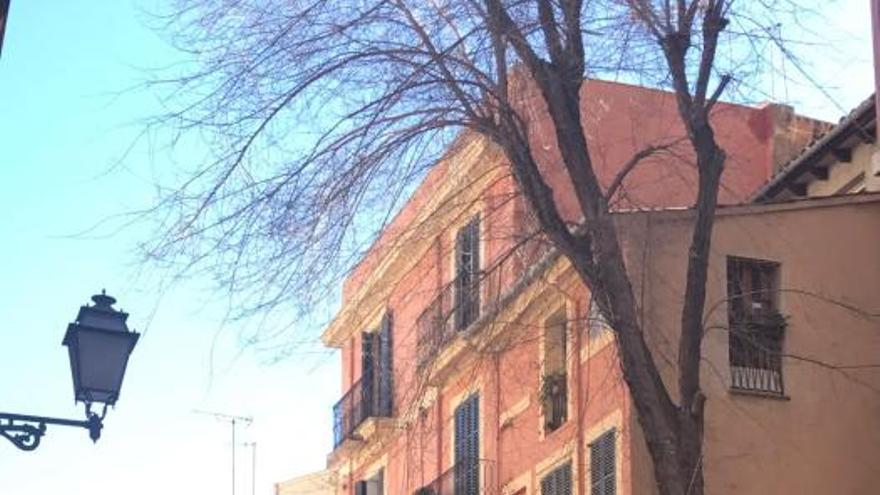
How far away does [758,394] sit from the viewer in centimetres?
1645

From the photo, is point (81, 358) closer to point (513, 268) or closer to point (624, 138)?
point (513, 268)

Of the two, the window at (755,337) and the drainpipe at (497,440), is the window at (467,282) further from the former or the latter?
the drainpipe at (497,440)

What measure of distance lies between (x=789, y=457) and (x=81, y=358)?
346 inches

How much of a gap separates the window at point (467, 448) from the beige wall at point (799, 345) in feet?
17.6

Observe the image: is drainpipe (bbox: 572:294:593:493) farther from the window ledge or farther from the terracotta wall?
the window ledge

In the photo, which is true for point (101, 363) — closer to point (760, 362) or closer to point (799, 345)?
point (760, 362)

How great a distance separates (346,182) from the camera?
11375mm

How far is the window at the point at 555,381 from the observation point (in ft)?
60.2

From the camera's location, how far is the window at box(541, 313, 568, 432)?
18.3 meters

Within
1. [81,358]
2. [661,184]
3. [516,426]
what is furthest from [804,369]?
[81,358]

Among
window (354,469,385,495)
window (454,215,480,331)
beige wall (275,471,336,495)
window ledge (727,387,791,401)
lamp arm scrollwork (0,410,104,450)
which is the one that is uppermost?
beige wall (275,471,336,495)

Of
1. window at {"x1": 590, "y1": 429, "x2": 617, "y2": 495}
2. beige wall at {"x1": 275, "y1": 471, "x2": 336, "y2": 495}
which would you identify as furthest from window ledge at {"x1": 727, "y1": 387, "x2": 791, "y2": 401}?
beige wall at {"x1": 275, "y1": 471, "x2": 336, "y2": 495}

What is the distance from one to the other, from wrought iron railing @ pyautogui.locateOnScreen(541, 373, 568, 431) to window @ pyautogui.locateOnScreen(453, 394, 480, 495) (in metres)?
2.63

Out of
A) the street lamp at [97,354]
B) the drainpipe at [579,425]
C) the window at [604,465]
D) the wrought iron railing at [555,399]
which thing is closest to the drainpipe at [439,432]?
the wrought iron railing at [555,399]
